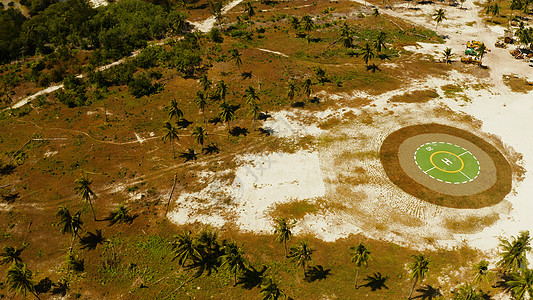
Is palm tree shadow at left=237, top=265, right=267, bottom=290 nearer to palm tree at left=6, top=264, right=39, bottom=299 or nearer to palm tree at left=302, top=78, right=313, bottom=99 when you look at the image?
palm tree at left=6, top=264, right=39, bottom=299

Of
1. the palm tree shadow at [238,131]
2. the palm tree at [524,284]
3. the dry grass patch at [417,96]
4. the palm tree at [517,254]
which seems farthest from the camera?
the dry grass patch at [417,96]

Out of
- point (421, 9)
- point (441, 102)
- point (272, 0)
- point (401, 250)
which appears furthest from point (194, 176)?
point (421, 9)

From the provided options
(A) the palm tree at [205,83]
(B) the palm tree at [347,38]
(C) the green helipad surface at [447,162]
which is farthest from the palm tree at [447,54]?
(A) the palm tree at [205,83]

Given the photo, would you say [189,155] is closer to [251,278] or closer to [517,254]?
[251,278]

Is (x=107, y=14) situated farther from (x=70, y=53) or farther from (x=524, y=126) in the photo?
(x=524, y=126)

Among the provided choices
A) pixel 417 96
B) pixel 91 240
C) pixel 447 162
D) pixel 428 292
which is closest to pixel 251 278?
pixel 428 292

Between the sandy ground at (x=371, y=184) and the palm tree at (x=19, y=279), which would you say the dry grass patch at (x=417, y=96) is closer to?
the sandy ground at (x=371, y=184)

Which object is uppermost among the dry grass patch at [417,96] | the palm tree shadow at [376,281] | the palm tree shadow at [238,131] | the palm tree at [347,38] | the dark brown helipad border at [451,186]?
the palm tree at [347,38]
